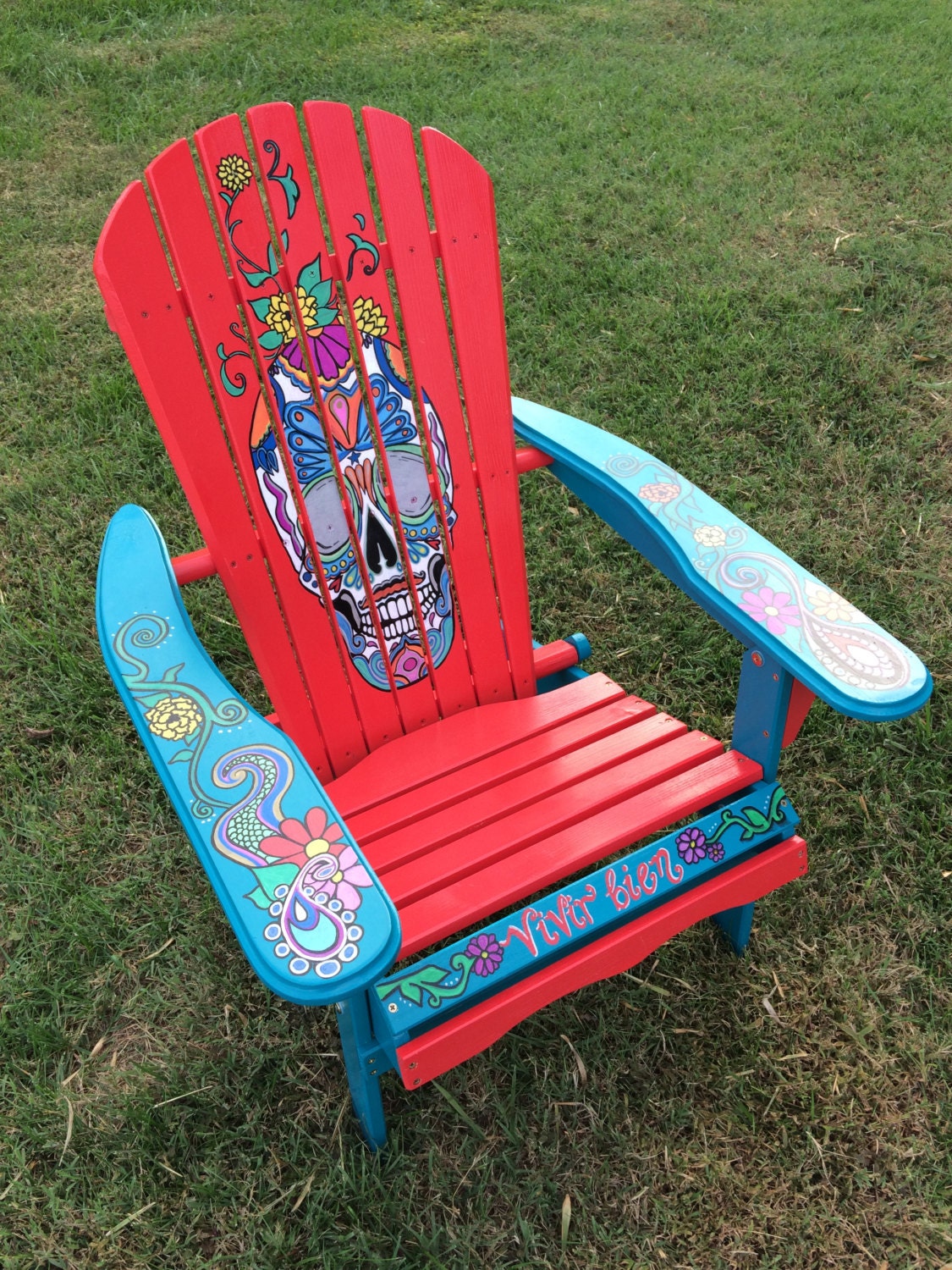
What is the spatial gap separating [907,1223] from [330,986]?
1185 millimetres

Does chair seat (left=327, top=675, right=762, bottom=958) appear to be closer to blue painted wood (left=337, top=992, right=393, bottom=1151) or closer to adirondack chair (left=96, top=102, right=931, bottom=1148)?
adirondack chair (left=96, top=102, right=931, bottom=1148)

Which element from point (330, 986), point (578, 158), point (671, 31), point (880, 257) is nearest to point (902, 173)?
point (880, 257)

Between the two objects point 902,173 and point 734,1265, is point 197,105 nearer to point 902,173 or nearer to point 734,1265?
point 902,173

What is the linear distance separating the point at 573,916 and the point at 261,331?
3.57ft

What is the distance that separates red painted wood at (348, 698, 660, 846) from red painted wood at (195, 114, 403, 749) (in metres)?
0.21

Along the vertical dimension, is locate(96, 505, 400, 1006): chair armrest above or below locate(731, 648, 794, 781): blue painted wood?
above

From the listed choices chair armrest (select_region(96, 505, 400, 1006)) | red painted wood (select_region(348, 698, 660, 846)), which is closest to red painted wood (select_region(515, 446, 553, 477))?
red painted wood (select_region(348, 698, 660, 846))

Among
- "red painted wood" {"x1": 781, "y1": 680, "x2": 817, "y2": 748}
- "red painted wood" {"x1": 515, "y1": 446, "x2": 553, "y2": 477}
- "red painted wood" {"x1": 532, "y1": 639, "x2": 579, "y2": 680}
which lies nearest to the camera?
"red painted wood" {"x1": 781, "y1": 680, "x2": 817, "y2": 748}

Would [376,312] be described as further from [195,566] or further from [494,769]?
[494,769]

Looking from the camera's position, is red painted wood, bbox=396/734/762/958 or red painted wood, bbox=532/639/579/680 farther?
red painted wood, bbox=532/639/579/680

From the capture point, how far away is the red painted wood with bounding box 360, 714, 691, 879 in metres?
1.61

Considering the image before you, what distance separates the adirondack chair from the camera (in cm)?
146

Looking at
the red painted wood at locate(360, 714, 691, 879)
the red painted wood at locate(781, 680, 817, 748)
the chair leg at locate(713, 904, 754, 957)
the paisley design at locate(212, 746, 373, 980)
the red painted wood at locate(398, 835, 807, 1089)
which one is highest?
the paisley design at locate(212, 746, 373, 980)

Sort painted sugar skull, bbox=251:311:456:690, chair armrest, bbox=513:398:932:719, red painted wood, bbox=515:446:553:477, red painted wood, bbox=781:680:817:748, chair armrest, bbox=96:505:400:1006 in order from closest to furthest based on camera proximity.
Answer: chair armrest, bbox=96:505:400:1006
chair armrest, bbox=513:398:932:719
red painted wood, bbox=781:680:817:748
painted sugar skull, bbox=251:311:456:690
red painted wood, bbox=515:446:553:477
